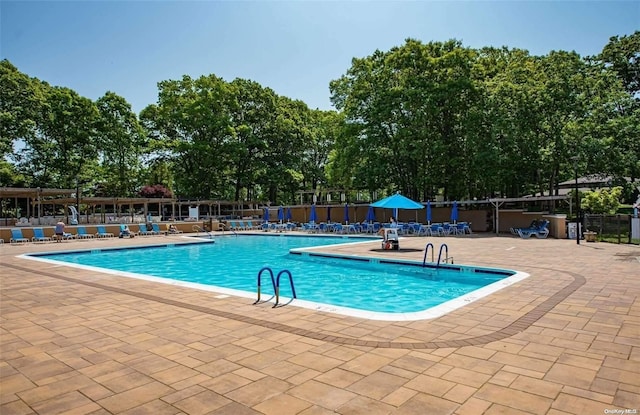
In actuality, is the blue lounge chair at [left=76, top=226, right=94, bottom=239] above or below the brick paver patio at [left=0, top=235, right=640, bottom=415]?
above

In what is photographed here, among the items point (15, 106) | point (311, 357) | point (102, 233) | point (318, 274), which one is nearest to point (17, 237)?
point (102, 233)

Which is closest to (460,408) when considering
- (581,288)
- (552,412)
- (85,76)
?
(552,412)

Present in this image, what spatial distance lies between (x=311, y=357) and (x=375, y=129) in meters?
25.5

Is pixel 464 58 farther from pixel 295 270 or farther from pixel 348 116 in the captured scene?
pixel 295 270

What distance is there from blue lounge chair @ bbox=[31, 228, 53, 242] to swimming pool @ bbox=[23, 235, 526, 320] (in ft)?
19.7

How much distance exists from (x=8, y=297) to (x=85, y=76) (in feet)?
52.5

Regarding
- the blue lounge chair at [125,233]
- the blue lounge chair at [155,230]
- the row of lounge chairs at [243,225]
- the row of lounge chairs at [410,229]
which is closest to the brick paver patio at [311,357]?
the row of lounge chairs at [410,229]

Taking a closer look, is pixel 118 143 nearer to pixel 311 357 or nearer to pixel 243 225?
pixel 243 225

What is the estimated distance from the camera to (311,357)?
12.8ft

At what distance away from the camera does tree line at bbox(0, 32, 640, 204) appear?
22609mm

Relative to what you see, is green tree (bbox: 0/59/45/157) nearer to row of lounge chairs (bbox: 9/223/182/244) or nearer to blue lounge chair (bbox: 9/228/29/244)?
row of lounge chairs (bbox: 9/223/182/244)

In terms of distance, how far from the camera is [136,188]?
1784 inches

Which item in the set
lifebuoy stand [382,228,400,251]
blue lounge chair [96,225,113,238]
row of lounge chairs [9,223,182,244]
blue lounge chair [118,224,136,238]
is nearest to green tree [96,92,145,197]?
row of lounge chairs [9,223,182,244]

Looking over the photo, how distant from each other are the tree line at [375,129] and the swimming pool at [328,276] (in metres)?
13.5
